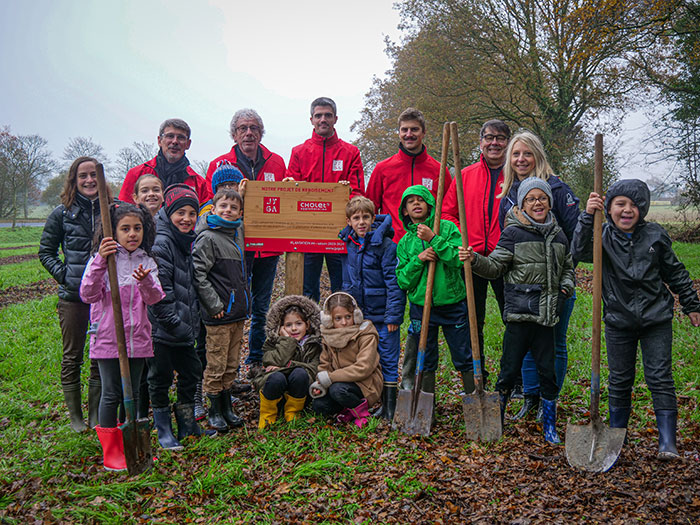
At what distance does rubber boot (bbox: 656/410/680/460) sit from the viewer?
12.2ft

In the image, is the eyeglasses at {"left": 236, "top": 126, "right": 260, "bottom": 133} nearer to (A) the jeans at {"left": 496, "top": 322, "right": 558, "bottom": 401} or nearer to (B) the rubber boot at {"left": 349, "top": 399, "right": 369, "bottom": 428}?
(B) the rubber boot at {"left": 349, "top": 399, "right": 369, "bottom": 428}

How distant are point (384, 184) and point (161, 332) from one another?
2.89m

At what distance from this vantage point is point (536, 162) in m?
4.61

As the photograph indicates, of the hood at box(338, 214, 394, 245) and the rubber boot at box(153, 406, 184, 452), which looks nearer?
the rubber boot at box(153, 406, 184, 452)

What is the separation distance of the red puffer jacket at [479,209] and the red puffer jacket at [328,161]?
48.6 inches

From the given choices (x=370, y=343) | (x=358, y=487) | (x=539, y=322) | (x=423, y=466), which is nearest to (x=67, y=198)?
(x=370, y=343)

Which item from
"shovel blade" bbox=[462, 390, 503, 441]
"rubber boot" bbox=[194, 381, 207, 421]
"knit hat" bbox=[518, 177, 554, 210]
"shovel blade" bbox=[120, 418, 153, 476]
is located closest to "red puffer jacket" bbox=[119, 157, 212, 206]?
"rubber boot" bbox=[194, 381, 207, 421]

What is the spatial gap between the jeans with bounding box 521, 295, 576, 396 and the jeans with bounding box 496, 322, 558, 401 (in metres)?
0.13

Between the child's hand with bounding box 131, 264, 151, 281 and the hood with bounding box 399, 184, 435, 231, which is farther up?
the hood with bounding box 399, 184, 435, 231

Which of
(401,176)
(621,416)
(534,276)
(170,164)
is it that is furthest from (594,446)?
(170,164)

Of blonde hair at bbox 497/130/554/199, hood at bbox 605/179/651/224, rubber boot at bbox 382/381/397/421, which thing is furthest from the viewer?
rubber boot at bbox 382/381/397/421

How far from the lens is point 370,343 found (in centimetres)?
483

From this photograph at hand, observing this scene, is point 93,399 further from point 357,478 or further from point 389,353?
point 389,353

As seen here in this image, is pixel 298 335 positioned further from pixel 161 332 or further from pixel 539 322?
pixel 539 322
